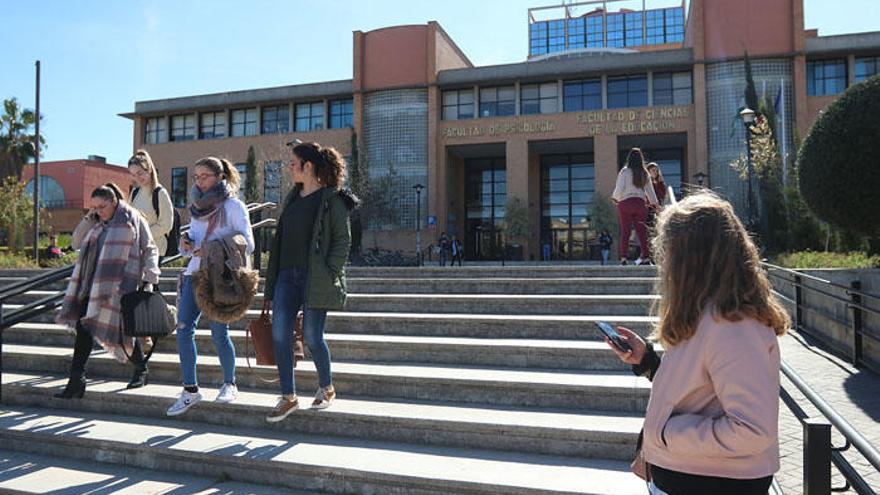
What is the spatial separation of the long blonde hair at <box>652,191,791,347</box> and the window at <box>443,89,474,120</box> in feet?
114

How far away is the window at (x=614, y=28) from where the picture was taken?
80812mm

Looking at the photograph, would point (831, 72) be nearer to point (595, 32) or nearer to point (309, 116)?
point (309, 116)

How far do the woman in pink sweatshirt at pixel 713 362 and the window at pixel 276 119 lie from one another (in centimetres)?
3952

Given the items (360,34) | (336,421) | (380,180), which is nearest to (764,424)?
(336,421)

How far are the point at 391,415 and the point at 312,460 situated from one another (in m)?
0.62

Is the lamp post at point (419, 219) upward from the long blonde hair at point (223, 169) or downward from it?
upward

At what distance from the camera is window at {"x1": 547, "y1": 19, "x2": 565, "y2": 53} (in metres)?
80.8

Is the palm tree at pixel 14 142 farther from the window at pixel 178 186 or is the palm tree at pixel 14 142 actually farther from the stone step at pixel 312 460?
the stone step at pixel 312 460

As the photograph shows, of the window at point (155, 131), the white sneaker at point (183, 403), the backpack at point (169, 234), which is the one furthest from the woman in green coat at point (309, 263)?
the window at point (155, 131)

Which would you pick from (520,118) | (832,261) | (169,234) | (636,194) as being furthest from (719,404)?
(520,118)

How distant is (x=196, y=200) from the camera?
4469 millimetres

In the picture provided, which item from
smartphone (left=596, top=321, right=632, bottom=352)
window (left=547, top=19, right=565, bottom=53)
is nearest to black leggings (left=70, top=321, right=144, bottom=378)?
smartphone (left=596, top=321, right=632, bottom=352)

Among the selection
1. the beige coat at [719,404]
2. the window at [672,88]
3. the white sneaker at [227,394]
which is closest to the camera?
the beige coat at [719,404]

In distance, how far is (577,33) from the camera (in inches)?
3206
